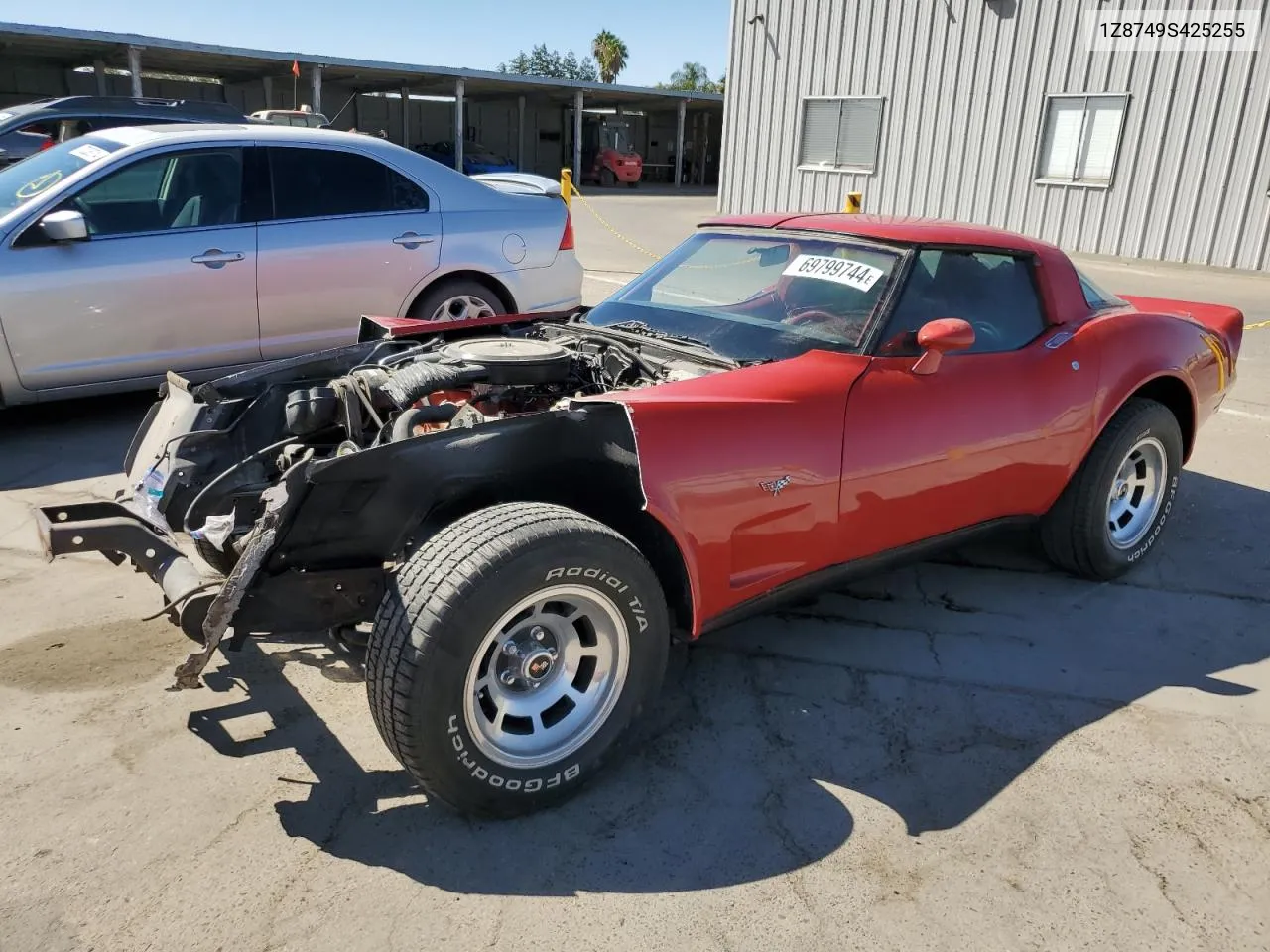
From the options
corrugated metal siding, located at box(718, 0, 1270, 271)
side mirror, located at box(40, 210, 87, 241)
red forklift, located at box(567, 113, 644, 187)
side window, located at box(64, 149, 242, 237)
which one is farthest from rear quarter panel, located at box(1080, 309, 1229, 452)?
red forklift, located at box(567, 113, 644, 187)

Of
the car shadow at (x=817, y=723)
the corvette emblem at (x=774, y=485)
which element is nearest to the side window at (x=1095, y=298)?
the car shadow at (x=817, y=723)

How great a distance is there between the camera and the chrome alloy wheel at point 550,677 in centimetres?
249

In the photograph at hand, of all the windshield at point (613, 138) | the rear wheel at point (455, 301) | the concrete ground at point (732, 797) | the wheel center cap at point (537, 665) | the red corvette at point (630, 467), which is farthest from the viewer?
the windshield at point (613, 138)

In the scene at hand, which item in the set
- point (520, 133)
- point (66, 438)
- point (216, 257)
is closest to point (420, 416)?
point (216, 257)

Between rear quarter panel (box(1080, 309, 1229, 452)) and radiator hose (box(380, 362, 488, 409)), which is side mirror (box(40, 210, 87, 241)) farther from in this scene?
rear quarter panel (box(1080, 309, 1229, 452))

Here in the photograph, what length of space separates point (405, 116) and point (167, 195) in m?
32.3

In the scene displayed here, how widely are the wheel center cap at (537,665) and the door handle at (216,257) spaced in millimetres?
3808

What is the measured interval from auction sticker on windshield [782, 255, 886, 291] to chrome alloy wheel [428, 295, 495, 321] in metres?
2.96

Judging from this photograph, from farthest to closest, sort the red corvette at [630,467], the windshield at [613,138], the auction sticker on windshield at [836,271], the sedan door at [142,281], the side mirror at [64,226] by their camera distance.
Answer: the windshield at [613,138]
the sedan door at [142,281]
the side mirror at [64,226]
the auction sticker on windshield at [836,271]
the red corvette at [630,467]

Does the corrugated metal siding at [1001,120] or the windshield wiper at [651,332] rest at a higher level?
the corrugated metal siding at [1001,120]

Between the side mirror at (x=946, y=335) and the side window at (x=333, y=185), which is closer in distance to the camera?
the side mirror at (x=946, y=335)

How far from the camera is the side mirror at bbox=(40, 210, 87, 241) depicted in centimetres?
484

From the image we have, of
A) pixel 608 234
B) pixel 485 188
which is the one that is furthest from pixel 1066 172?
pixel 485 188

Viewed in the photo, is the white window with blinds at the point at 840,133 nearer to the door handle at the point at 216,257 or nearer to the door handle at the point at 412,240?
the door handle at the point at 412,240
